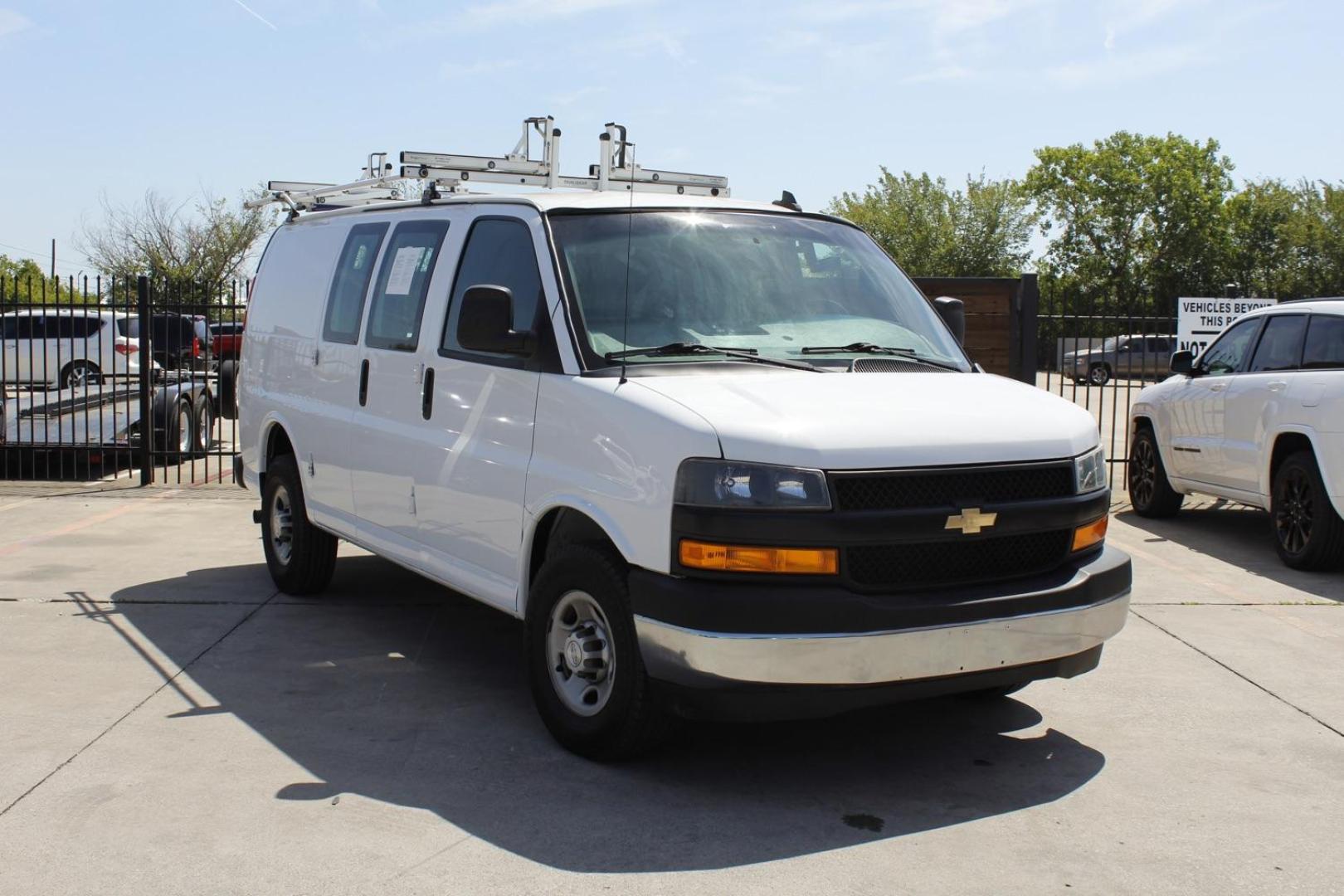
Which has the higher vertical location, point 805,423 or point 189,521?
point 805,423

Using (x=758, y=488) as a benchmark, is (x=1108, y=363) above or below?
above

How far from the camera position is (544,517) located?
5145 mm

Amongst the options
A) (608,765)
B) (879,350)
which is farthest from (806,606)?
(879,350)

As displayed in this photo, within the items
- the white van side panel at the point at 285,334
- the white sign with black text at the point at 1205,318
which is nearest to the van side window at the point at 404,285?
the white van side panel at the point at 285,334

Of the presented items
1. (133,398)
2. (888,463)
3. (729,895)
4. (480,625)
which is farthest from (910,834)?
(133,398)

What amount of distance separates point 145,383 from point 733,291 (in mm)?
8956

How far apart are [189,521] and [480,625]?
465 cm

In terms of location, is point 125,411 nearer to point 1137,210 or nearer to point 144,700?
point 144,700

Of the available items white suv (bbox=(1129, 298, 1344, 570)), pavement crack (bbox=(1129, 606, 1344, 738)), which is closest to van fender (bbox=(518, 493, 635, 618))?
pavement crack (bbox=(1129, 606, 1344, 738))

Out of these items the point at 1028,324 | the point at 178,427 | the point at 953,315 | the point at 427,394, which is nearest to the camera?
the point at 427,394

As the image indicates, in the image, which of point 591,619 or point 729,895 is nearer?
point 729,895

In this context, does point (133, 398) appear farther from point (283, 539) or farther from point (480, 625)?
point (480, 625)

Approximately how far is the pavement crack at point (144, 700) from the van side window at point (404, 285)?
1.73 meters

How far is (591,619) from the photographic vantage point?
194 inches
